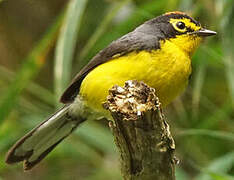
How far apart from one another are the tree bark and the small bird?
0.67m

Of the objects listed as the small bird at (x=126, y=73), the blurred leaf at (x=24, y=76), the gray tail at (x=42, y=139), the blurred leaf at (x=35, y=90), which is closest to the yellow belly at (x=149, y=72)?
the small bird at (x=126, y=73)

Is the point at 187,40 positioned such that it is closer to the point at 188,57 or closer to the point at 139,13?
the point at 188,57

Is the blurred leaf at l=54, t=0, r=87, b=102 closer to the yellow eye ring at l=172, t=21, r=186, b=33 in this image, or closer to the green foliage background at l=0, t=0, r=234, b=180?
the green foliage background at l=0, t=0, r=234, b=180

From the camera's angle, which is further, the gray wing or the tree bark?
the gray wing

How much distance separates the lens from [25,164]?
3768mm

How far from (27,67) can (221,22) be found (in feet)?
4.35

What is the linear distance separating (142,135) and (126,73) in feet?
2.75

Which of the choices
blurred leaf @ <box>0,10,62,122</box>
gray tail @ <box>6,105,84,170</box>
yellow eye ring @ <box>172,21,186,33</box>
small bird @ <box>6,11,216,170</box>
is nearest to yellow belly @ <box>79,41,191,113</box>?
small bird @ <box>6,11,216,170</box>

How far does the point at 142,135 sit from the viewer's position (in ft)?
8.68

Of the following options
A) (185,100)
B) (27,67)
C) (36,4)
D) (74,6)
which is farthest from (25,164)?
(36,4)

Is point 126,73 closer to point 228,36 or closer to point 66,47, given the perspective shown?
point 66,47

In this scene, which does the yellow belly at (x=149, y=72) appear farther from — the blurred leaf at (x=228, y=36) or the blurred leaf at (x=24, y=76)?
the blurred leaf at (x=24, y=76)

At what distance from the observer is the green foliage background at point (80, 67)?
385 centimetres

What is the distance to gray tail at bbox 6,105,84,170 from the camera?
3722 millimetres
